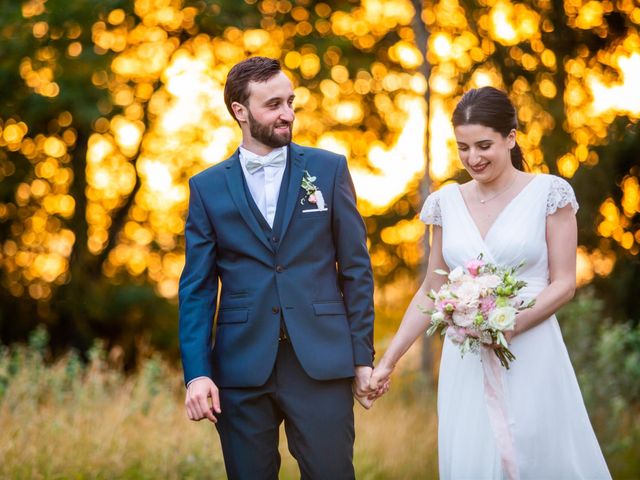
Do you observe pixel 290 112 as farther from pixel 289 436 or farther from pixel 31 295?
pixel 31 295

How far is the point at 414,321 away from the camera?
13.6 ft

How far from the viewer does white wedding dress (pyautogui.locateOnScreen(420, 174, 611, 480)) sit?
3.79 metres

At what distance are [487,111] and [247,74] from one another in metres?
1.00

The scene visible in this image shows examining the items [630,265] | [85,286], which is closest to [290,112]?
[630,265]

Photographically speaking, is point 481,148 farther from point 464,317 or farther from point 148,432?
point 148,432

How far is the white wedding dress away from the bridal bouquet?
0.14 m

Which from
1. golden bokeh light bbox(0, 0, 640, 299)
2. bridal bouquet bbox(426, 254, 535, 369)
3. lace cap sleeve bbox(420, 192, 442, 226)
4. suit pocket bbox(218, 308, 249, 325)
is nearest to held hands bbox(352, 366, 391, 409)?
bridal bouquet bbox(426, 254, 535, 369)

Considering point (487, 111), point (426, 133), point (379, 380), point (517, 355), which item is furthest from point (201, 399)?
point (426, 133)

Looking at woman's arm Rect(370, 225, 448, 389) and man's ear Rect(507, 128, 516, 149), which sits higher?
man's ear Rect(507, 128, 516, 149)

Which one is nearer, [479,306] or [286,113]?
[479,306]

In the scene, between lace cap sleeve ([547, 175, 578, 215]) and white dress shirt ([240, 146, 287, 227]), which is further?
white dress shirt ([240, 146, 287, 227])

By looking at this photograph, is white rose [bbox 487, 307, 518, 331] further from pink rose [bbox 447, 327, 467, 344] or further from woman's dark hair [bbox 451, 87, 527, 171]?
woman's dark hair [bbox 451, 87, 527, 171]

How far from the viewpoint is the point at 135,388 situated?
8.10m

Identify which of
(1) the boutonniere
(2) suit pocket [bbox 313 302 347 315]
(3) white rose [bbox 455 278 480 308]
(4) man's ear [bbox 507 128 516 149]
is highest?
(4) man's ear [bbox 507 128 516 149]
